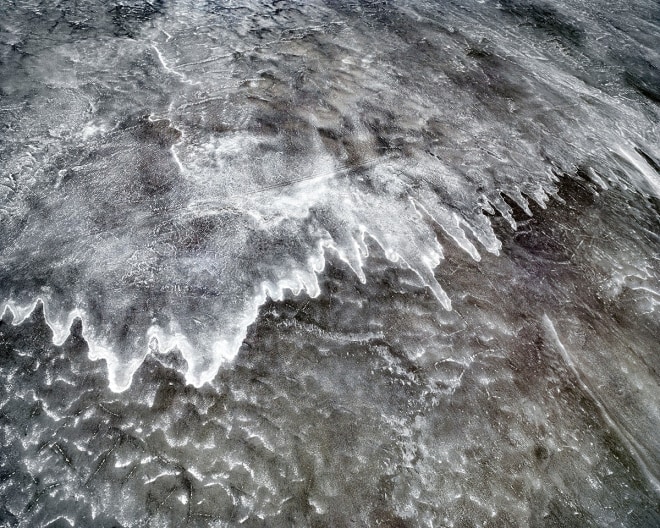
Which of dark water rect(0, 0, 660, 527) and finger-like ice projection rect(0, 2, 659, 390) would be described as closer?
dark water rect(0, 0, 660, 527)

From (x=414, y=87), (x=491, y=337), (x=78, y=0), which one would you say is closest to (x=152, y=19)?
(x=78, y=0)

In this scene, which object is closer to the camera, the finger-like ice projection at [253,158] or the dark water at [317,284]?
the dark water at [317,284]

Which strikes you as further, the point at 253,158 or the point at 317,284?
the point at 253,158
